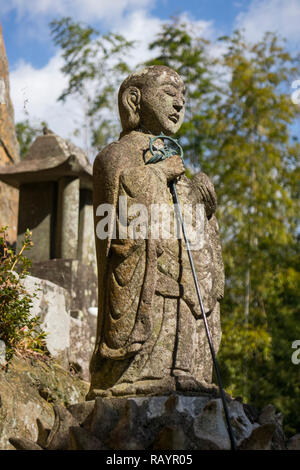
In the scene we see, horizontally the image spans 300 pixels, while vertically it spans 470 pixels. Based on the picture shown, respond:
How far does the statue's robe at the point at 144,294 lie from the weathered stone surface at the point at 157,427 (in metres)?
0.24

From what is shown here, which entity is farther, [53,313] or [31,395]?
[53,313]

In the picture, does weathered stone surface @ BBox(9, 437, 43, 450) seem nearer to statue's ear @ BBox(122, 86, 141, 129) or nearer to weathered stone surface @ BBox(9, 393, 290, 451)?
weathered stone surface @ BBox(9, 393, 290, 451)

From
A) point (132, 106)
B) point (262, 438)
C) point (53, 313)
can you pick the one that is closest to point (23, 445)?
point (262, 438)

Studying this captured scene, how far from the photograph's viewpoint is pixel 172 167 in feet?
18.5

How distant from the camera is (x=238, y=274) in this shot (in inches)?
575

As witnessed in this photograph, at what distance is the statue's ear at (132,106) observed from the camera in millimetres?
6035

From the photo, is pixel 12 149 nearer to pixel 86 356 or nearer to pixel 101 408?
pixel 86 356

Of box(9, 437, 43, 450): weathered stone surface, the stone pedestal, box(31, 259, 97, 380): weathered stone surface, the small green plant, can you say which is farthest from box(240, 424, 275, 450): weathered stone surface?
the stone pedestal

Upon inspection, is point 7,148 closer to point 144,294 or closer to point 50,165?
point 50,165

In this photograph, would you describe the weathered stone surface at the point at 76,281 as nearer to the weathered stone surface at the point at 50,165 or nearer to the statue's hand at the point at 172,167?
the weathered stone surface at the point at 50,165

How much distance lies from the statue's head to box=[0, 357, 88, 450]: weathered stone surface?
2434 millimetres

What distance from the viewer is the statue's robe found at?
5.11 meters

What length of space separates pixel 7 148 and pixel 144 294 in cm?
1105

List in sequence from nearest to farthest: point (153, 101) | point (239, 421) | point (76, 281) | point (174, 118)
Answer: point (239, 421)
point (153, 101)
point (174, 118)
point (76, 281)
